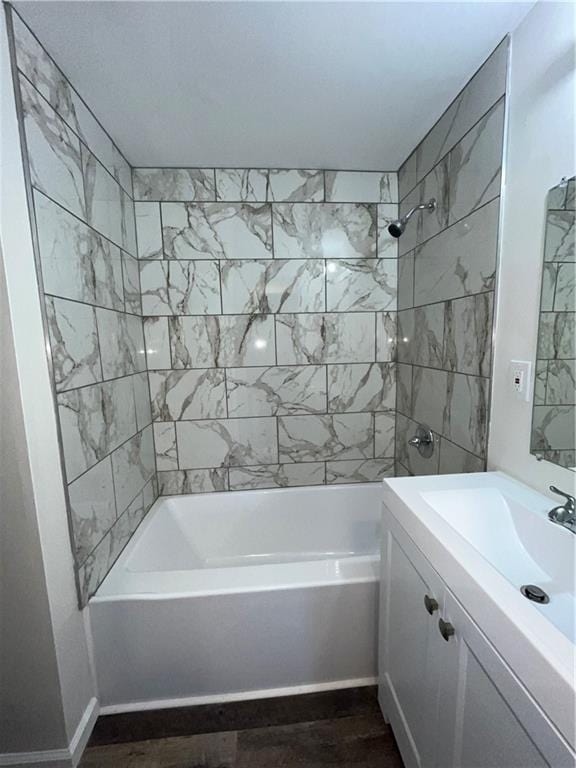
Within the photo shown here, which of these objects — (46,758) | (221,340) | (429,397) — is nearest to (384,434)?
(429,397)

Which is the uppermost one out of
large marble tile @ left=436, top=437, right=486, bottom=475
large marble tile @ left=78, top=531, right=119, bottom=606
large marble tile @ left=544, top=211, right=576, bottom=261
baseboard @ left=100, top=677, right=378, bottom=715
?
large marble tile @ left=544, top=211, right=576, bottom=261

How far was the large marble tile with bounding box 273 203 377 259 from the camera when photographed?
185cm

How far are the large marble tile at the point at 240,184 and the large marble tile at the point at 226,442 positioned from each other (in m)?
1.27

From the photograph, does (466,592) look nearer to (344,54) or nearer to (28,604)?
(28,604)

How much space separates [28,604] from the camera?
101 cm

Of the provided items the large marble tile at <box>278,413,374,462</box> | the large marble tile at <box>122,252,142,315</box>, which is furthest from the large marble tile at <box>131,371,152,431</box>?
the large marble tile at <box>278,413,374,462</box>

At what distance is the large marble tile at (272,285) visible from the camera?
187 centimetres

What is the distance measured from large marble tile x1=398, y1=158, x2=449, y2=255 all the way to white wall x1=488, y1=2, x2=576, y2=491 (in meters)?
0.36

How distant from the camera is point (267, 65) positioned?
112 centimetres

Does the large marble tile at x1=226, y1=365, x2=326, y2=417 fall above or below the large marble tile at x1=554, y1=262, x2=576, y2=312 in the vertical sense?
below

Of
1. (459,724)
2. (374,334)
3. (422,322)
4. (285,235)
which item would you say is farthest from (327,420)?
(459,724)

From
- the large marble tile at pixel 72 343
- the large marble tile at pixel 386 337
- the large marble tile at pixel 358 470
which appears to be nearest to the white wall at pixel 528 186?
the large marble tile at pixel 386 337

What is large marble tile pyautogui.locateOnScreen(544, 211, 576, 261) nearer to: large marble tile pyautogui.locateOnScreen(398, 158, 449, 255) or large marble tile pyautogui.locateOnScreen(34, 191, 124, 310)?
large marble tile pyautogui.locateOnScreen(398, 158, 449, 255)

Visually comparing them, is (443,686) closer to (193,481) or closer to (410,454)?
(410,454)
